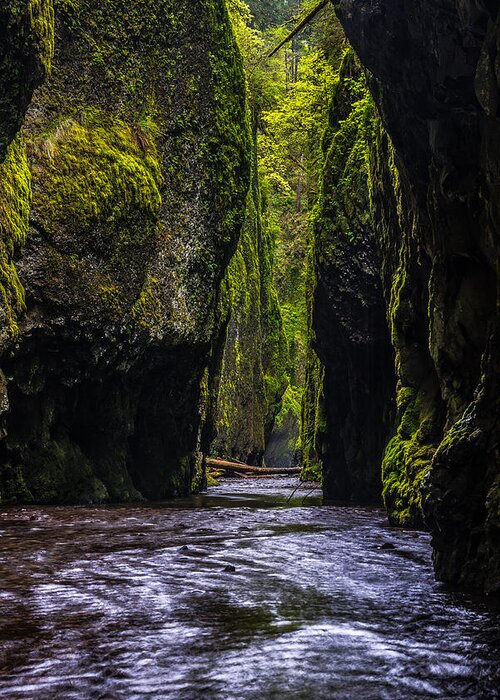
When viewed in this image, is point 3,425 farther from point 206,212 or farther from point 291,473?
point 291,473

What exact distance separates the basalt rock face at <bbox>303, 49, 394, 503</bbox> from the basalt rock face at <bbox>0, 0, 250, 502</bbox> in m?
2.59

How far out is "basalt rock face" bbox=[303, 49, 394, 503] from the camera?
48.6 ft

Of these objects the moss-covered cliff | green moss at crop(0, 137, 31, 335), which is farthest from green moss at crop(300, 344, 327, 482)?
the moss-covered cliff

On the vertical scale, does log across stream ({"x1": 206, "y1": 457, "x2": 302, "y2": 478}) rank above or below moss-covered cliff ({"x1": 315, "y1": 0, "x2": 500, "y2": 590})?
below

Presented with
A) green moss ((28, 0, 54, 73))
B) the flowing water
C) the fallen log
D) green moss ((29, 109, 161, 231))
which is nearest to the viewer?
the flowing water

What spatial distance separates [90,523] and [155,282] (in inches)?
254

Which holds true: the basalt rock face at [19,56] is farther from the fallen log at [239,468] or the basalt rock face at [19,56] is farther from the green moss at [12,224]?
the fallen log at [239,468]

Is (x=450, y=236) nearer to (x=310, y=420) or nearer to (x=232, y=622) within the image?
(x=232, y=622)

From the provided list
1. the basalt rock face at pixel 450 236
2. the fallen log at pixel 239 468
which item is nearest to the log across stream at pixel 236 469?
the fallen log at pixel 239 468

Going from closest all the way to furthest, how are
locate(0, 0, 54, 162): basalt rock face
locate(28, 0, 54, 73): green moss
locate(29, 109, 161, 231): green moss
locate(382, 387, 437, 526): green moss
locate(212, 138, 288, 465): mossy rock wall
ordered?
locate(0, 0, 54, 162): basalt rock face < locate(28, 0, 54, 73): green moss < locate(382, 387, 437, 526): green moss < locate(29, 109, 161, 231): green moss < locate(212, 138, 288, 465): mossy rock wall

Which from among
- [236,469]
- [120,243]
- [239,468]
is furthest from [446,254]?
[236,469]

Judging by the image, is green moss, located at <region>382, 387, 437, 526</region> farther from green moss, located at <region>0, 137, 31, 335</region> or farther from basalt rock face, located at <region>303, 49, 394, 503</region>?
green moss, located at <region>0, 137, 31, 335</region>

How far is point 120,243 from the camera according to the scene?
14.0 m

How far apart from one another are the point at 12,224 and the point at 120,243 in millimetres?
2529
